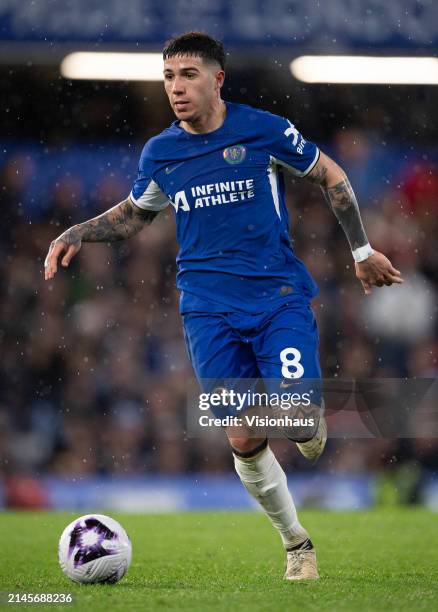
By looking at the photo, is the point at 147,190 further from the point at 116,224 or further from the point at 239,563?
the point at 239,563

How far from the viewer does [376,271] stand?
4.95 m

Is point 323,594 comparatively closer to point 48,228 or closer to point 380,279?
point 380,279

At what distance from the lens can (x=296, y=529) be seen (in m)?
5.00

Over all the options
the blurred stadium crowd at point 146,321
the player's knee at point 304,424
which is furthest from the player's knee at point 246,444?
the blurred stadium crowd at point 146,321

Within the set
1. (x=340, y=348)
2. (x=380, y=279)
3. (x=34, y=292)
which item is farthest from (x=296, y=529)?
(x=34, y=292)

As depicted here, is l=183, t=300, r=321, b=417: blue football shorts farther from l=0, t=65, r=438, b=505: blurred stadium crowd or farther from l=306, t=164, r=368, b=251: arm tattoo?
l=0, t=65, r=438, b=505: blurred stadium crowd

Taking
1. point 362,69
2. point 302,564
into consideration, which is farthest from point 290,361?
point 362,69

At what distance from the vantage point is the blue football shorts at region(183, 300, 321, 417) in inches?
188

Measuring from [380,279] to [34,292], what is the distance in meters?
Answer: 8.02

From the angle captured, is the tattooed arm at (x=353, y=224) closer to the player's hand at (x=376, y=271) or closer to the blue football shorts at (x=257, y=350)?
the player's hand at (x=376, y=271)

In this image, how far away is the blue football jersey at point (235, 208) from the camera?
4945 millimetres

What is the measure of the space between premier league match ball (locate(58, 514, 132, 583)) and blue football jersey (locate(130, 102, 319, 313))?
1.07 metres

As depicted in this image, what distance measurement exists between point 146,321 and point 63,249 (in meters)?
7.27

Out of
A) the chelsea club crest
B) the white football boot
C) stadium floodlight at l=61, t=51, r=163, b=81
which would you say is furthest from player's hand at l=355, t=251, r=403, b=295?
stadium floodlight at l=61, t=51, r=163, b=81
